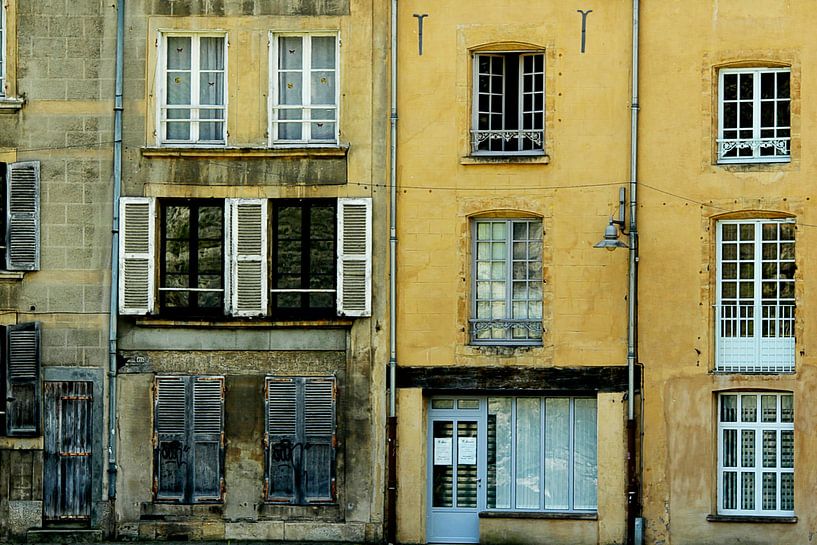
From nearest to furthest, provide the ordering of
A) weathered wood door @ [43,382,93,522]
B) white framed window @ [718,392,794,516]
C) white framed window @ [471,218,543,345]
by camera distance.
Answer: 1. white framed window @ [718,392,794,516]
2. white framed window @ [471,218,543,345]
3. weathered wood door @ [43,382,93,522]

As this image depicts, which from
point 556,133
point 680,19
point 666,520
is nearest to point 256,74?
point 556,133

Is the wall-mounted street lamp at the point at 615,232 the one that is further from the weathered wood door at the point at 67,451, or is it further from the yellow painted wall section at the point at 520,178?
the weathered wood door at the point at 67,451

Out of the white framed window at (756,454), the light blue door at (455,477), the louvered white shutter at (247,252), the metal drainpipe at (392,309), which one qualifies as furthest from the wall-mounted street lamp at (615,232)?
the louvered white shutter at (247,252)

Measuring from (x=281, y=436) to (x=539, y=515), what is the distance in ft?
14.0

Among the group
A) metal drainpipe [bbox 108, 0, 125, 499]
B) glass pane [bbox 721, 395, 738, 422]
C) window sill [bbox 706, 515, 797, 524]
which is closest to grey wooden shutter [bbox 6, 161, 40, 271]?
metal drainpipe [bbox 108, 0, 125, 499]

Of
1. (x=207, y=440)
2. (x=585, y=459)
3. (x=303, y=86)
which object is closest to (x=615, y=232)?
(x=585, y=459)

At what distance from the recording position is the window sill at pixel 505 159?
25672mm

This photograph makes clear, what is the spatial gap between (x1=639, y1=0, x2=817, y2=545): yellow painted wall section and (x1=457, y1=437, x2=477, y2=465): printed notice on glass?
2.72m

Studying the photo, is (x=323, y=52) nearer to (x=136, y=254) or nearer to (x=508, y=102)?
(x=508, y=102)

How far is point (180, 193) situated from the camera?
26.2 metres

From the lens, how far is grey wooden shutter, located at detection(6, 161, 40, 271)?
26172 millimetres

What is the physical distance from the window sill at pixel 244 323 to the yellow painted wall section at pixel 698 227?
191 inches

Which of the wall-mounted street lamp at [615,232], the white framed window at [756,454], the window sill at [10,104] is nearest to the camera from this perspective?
the wall-mounted street lamp at [615,232]

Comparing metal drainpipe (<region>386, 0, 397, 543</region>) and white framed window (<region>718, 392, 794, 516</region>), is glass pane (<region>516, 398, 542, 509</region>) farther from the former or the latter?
white framed window (<region>718, 392, 794, 516</region>)
